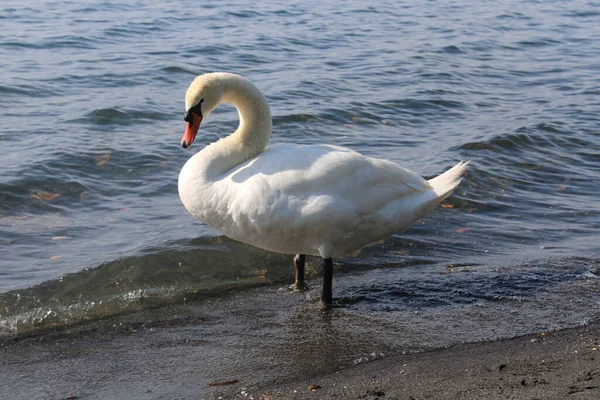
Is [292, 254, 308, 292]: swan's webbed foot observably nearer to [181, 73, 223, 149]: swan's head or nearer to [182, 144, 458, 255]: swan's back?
[182, 144, 458, 255]: swan's back

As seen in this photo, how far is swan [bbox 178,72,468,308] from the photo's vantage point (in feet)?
17.8

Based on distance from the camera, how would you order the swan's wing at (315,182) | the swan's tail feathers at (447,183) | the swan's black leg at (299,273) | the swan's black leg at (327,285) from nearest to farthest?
the swan's wing at (315,182) → the swan's black leg at (327,285) → the swan's tail feathers at (447,183) → the swan's black leg at (299,273)

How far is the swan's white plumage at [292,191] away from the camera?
5434 millimetres

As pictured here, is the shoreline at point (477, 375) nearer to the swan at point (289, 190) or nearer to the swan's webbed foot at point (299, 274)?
the swan at point (289, 190)

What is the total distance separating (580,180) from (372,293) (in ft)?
13.1

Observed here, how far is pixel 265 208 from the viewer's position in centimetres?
538

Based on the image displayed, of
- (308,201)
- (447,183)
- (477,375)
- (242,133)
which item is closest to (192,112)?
(242,133)

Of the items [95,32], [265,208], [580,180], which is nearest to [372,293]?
[265,208]

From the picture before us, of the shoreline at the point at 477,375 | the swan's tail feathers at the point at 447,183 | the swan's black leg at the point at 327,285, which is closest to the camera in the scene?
the shoreline at the point at 477,375

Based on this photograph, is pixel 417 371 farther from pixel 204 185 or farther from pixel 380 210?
pixel 204 185

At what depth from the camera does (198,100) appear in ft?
19.2

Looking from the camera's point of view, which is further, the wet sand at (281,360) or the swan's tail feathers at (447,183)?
the swan's tail feathers at (447,183)

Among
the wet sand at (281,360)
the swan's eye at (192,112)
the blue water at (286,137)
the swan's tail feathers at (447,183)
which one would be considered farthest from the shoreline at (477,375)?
the swan's eye at (192,112)

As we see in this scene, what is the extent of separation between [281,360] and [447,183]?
1.92m
